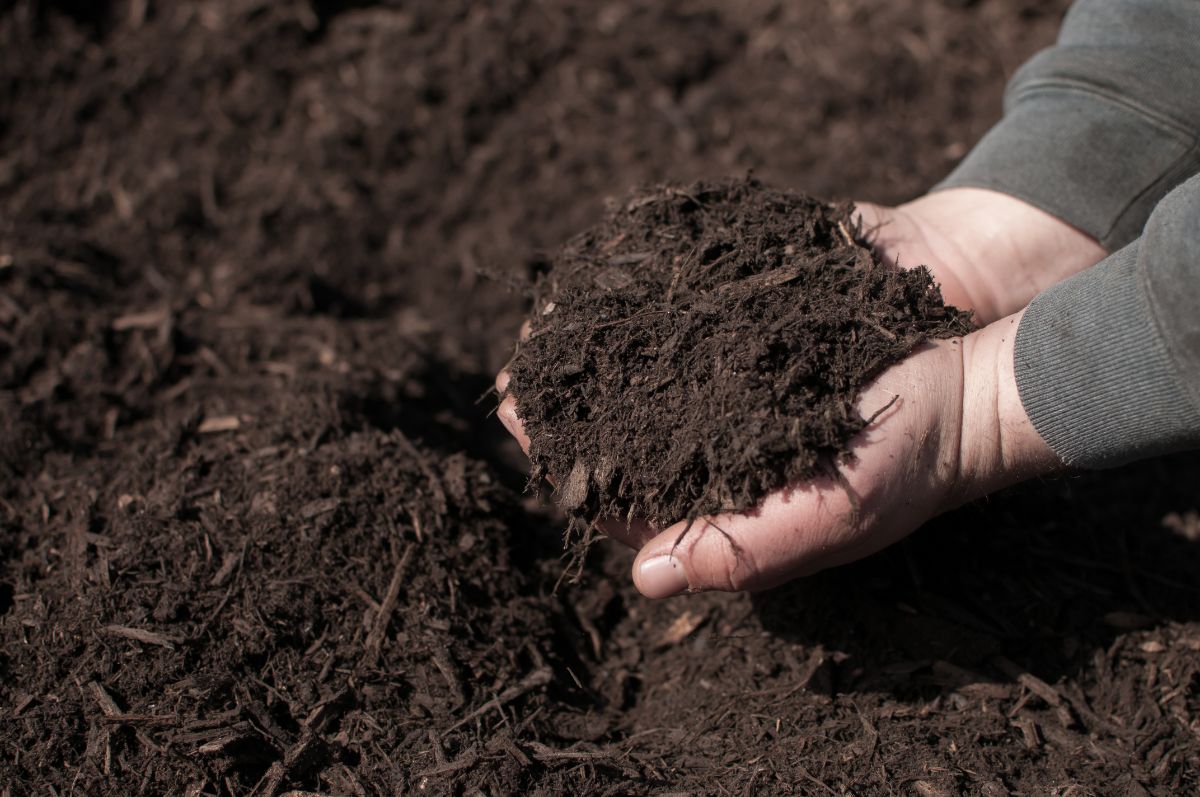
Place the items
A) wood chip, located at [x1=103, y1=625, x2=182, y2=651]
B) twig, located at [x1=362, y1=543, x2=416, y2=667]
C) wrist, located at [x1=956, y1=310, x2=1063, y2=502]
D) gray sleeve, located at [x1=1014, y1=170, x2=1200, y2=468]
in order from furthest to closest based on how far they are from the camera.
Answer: twig, located at [x1=362, y1=543, x2=416, y2=667], wood chip, located at [x1=103, y1=625, x2=182, y2=651], wrist, located at [x1=956, y1=310, x2=1063, y2=502], gray sleeve, located at [x1=1014, y1=170, x2=1200, y2=468]

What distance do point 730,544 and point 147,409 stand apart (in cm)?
198

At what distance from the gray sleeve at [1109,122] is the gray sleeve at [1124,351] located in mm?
635

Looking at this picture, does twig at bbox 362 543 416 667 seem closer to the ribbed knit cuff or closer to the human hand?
the human hand

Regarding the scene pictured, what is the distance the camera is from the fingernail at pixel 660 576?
73.5 inches

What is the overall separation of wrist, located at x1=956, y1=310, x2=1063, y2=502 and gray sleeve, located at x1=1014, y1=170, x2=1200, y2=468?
0.11 feet

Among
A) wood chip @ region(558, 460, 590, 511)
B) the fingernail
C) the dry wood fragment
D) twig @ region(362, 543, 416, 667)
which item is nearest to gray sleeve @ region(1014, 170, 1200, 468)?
the fingernail

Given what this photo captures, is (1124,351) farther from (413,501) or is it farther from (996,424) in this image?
(413,501)

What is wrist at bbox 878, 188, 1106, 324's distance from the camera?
2455 mm

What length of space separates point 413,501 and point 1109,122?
212 cm

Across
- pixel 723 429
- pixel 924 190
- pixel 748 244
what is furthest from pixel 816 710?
pixel 924 190

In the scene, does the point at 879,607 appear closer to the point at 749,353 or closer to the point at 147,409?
the point at 749,353

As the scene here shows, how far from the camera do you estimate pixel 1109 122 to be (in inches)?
92.0

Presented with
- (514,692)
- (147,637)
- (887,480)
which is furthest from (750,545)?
(147,637)

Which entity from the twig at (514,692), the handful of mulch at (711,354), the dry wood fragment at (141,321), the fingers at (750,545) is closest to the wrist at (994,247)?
the handful of mulch at (711,354)
